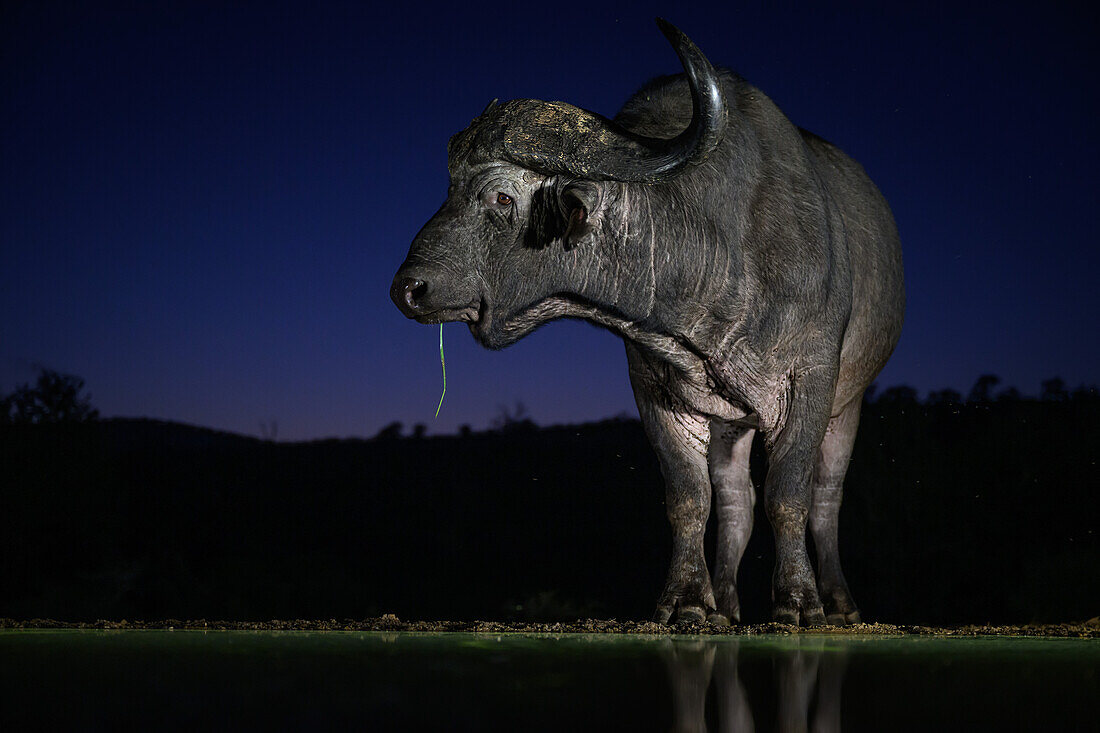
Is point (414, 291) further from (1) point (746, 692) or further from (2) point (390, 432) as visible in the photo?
(2) point (390, 432)

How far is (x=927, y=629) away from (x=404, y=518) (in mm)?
22917

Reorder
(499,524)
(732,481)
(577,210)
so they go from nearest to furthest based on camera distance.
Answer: (577,210)
(732,481)
(499,524)

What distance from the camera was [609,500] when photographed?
1024 inches

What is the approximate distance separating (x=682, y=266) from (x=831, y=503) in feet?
9.27

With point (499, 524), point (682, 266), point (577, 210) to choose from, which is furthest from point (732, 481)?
point (499, 524)

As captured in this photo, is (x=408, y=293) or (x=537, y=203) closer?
(x=408, y=293)

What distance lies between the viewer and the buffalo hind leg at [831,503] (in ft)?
25.2

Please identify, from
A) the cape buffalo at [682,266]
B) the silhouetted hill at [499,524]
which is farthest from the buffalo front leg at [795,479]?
the silhouetted hill at [499,524]

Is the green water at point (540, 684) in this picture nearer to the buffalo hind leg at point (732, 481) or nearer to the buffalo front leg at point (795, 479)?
the buffalo front leg at point (795, 479)

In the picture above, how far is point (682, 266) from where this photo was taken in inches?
242

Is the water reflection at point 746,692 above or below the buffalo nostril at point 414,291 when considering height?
below

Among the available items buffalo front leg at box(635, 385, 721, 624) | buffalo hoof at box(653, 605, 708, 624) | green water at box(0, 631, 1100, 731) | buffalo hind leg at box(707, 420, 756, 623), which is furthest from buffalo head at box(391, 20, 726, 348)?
buffalo hind leg at box(707, 420, 756, 623)

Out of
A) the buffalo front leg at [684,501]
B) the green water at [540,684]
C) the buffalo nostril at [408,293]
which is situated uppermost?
the buffalo nostril at [408,293]

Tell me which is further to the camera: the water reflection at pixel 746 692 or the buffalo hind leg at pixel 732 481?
the buffalo hind leg at pixel 732 481
